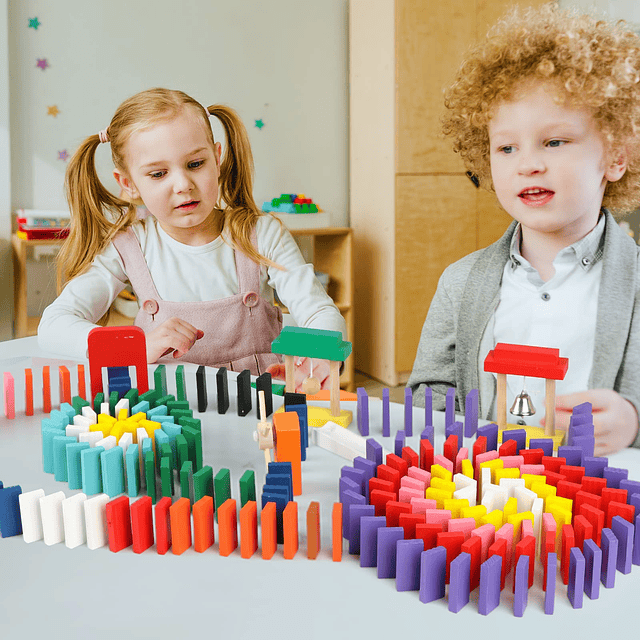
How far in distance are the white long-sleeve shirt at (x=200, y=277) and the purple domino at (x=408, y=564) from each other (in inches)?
32.0

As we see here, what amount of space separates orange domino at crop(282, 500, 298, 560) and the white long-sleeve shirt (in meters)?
0.77

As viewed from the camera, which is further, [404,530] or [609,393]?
[609,393]

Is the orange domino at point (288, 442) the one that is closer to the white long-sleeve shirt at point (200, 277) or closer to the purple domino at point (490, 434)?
the purple domino at point (490, 434)

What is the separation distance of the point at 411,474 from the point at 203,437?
0.27m

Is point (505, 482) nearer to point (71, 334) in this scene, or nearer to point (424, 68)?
point (71, 334)

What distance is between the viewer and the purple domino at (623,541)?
0.45 metres

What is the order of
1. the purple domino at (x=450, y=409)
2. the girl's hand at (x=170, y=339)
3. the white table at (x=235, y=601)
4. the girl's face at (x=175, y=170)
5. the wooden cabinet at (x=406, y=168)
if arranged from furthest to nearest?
the wooden cabinet at (x=406, y=168)
the girl's face at (x=175, y=170)
the girl's hand at (x=170, y=339)
the purple domino at (x=450, y=409)
the white table at (x=235, y=601)

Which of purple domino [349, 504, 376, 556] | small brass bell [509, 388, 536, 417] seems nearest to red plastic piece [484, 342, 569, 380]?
small brass bell [509, 388, 536, 417]

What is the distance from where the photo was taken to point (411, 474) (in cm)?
54

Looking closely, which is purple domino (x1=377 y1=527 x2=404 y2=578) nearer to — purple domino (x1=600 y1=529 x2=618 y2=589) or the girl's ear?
purple domino (x1=600 y1=529 x2=618 y2=589)

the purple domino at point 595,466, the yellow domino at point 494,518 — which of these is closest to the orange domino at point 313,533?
the yellow domino at point 494,518

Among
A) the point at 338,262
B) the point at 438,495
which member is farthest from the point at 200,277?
the point at 338,262

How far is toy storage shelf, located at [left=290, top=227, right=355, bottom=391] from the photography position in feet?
8.04

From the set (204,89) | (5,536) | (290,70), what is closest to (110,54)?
(204,89)
